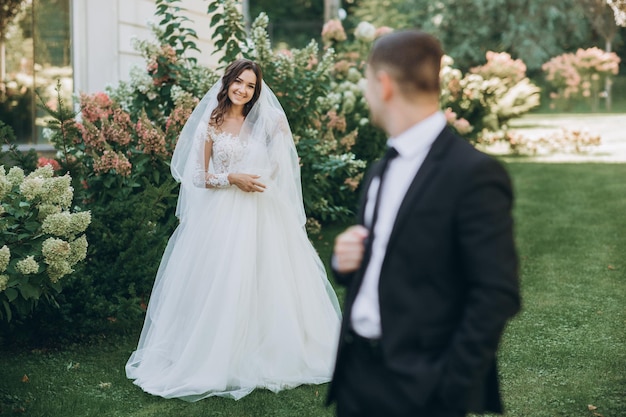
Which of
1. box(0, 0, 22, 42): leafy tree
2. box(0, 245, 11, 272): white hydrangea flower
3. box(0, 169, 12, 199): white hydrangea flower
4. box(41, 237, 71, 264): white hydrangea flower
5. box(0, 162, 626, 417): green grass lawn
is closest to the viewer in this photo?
box(0, 245, 11, 272): white hydrangea flower

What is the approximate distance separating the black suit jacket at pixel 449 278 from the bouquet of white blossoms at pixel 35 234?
2965 millimetres

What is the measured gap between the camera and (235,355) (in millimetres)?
5492

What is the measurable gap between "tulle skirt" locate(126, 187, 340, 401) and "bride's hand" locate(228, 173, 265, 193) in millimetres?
92

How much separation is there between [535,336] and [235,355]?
2.50m

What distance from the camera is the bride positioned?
217 inches

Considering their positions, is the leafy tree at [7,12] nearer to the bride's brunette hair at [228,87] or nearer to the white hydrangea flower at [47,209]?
the bride's brunette hair at [228,87]

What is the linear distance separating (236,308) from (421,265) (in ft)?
11.3

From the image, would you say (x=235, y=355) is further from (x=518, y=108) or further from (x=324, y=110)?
(x=518, y=108)

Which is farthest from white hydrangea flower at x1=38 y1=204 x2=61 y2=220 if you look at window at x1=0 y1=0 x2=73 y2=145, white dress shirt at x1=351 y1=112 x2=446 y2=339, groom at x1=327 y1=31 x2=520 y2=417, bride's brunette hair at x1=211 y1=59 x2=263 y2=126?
window at x1=0 y1=0 x2=73 y2=145

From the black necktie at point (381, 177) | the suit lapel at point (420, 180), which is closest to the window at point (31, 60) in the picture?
the black necktie at point (381, 177)

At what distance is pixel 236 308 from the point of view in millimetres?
5551

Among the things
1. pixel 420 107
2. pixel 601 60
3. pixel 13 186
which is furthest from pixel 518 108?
pixel 420 107

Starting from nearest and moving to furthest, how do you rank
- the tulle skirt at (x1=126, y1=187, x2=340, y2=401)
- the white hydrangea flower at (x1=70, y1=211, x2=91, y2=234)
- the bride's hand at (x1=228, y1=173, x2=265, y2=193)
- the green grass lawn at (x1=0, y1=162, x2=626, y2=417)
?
the white hydrangea flower at (x1=70, y1=211, x2=91, y2=234) < the green grass lawn at (x1=0, y1=162, x2=626, y2=417) < the tulle skirt at (x1=126, y1=187, x2=340, y2=401) < the bride's hand at (x1=228, y1=173, x2=265, y2=193)

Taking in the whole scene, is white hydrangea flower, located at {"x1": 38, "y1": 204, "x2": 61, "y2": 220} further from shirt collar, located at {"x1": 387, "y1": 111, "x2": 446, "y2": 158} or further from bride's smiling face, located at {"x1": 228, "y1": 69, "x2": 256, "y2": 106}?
shirt collar, located at {"x1": 387, "y1": 111, "x2": 446, "y2": 158}
